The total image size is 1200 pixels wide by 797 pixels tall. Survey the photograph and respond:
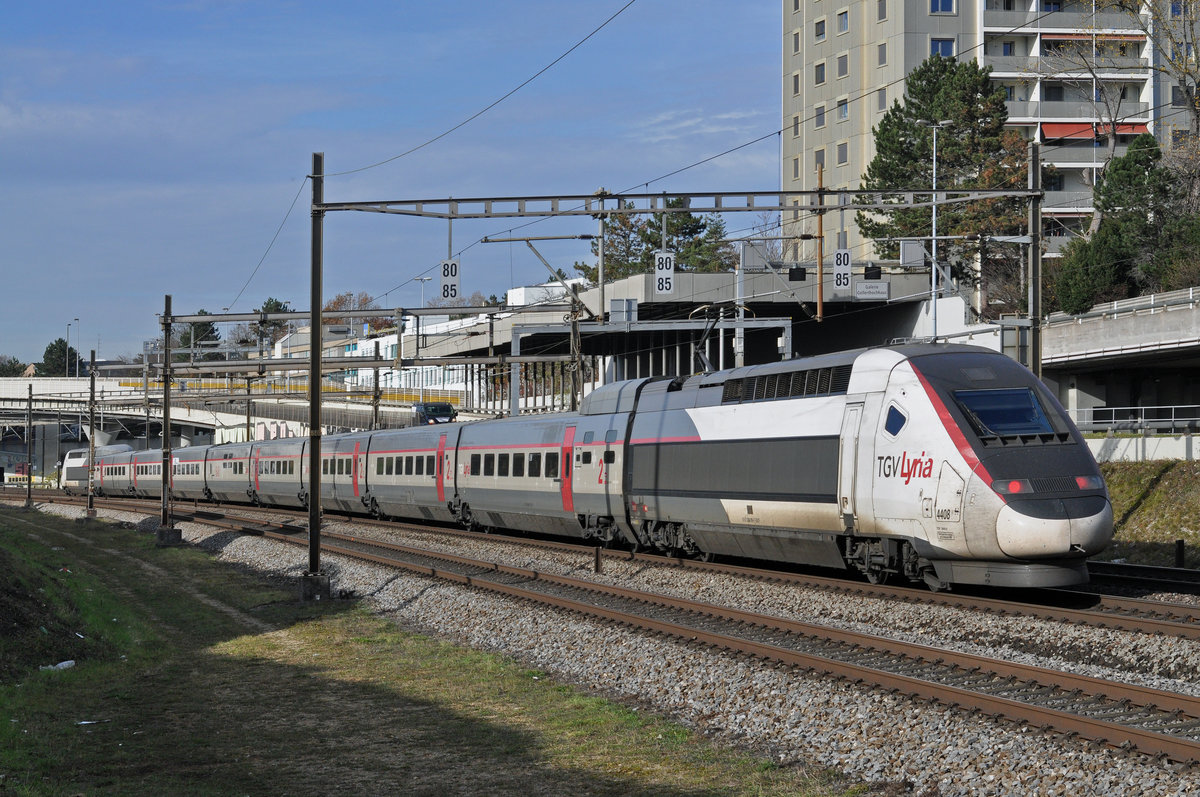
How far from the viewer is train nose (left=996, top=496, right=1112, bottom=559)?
15.0 metres

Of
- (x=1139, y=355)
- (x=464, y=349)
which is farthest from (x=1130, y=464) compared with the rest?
(x=464, y=349)

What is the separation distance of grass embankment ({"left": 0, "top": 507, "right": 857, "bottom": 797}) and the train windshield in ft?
21.8

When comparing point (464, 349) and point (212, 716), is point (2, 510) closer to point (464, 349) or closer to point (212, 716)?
point (464, 349)

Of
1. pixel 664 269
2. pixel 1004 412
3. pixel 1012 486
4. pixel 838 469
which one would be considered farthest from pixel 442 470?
pixel 1012 486

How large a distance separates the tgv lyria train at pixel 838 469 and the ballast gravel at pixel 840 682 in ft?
3.02

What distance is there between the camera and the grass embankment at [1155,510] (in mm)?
25845

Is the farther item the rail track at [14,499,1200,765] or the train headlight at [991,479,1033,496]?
the train headlight at [991,479,1033,496]

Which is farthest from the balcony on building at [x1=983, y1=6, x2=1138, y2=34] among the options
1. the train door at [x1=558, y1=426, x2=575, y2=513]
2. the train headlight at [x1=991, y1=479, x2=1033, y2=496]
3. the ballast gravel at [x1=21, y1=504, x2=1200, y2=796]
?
the train headlight at [x1=991, y1=479, x2=1033, y2=496]

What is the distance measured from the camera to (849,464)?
1792 cm

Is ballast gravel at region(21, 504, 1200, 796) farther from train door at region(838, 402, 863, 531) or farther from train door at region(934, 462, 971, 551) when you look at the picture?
train door at region(838, 402, 863, 531)

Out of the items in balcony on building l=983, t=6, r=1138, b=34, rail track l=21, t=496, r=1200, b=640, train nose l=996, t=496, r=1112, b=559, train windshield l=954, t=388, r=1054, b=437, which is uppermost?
balcony on building l=983, t=6, r=1138, b=34

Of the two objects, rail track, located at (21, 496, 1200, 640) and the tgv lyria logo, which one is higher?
the tgv lyria logo

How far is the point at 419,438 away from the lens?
126ft

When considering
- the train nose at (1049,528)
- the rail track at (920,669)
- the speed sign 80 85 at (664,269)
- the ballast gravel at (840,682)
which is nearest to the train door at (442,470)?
the speed sign 80 85 at (664,269)
